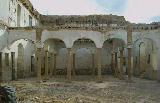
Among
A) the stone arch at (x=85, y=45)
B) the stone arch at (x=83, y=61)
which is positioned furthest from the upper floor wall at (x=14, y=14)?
the stone arch at (x=83, y=61)

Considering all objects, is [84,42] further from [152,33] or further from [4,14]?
[4,14]

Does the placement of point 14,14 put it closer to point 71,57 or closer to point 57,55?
point 71,57

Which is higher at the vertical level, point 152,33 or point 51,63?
point 152,33

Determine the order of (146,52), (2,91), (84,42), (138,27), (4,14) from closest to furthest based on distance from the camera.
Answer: (2,91) → (4,14) → (138,27) → (146,52) → (84,42)

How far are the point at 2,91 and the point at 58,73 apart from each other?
26.5 m

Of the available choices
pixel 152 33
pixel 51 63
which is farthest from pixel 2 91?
pixel 51 63

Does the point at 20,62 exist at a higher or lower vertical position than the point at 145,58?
lower

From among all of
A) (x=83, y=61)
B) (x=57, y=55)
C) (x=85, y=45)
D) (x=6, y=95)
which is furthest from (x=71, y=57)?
(x=6, y=95)

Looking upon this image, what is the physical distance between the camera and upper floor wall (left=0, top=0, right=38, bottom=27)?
2150 cm

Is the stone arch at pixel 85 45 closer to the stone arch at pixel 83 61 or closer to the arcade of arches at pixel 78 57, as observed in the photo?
the arcade of arches at pixel 78 57


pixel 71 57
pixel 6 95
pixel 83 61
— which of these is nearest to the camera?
pixel 6 95

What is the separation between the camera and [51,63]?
99.6 feet

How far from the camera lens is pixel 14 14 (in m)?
23.9

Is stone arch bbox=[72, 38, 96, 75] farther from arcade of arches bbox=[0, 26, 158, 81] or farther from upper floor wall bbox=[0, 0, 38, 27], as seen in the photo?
upper floor wall bbox=[0, 0, 38, 27]
